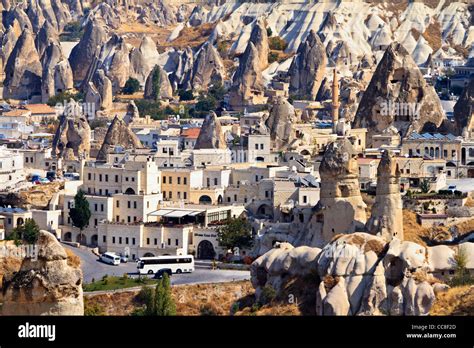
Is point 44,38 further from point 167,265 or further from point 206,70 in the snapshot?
point 167,265

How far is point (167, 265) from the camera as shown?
4516 centimetres

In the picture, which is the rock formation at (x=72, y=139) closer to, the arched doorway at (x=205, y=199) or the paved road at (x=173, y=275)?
the arched doorway at (x=205, y=199)

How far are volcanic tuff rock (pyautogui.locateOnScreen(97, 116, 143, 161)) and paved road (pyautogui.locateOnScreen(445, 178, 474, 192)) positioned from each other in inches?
559

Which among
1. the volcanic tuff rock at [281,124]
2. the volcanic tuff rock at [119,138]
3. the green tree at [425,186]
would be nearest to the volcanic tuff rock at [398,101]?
the volcanic tuff rock at [281,124]

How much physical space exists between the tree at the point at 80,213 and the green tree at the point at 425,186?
30.1 ft

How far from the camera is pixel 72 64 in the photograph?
105 meters

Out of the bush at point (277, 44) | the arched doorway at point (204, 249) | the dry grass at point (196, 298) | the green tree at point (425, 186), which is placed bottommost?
the dry grass at point (196, 298)

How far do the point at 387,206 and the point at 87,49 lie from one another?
66223 millimetres

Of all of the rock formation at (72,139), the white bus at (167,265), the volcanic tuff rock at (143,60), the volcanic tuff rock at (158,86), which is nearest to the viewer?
the white bus at (167,265)

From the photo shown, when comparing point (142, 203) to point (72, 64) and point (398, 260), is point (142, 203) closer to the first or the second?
point (398, 260)


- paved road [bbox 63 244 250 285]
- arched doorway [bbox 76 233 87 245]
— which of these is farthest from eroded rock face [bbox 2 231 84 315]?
arched doorway [bbox 76 233 87 245]

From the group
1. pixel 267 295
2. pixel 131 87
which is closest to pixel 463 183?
pixel 267 295

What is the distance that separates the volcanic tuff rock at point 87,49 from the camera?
341 feet

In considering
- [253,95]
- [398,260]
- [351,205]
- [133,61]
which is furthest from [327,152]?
[133,61]
